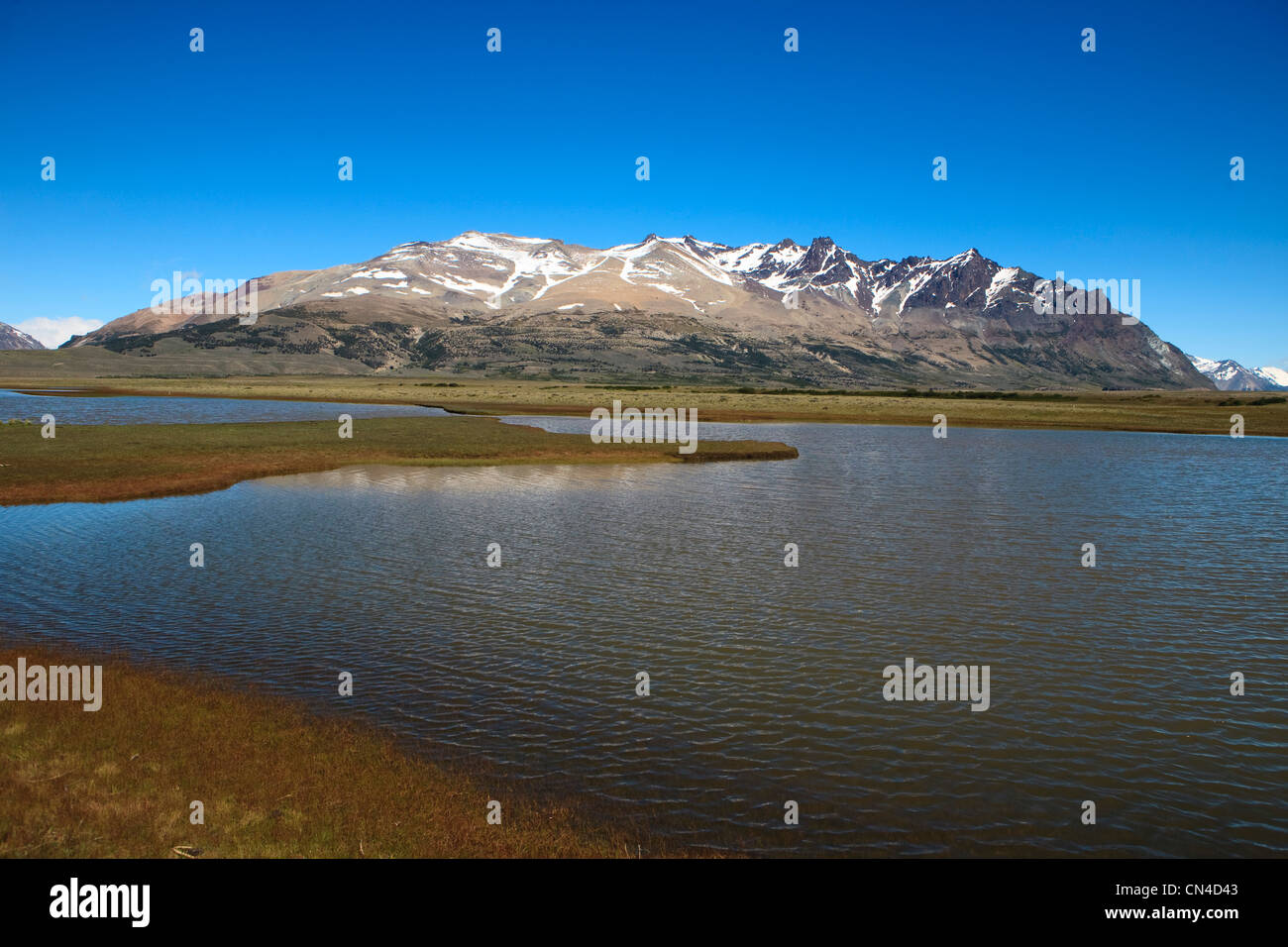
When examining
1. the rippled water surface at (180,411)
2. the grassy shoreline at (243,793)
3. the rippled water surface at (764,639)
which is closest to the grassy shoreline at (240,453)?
the rippled water surface at (764,639)

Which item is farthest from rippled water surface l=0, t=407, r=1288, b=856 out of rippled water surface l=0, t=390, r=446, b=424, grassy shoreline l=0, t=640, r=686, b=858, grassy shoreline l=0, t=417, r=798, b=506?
rippled water surface l=0, t=390, r=446, b=424

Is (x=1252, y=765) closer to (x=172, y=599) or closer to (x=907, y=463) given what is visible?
(x=172, y=599)

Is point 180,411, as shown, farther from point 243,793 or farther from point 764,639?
point 243,793

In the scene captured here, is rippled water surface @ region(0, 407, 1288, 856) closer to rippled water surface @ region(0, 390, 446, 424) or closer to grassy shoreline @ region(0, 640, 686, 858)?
grassy shoreline @ region(0, 640, 686, 858)

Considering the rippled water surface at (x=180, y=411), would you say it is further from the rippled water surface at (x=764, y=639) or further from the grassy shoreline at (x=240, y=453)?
the rippled water surface at (x=764, y=639)
